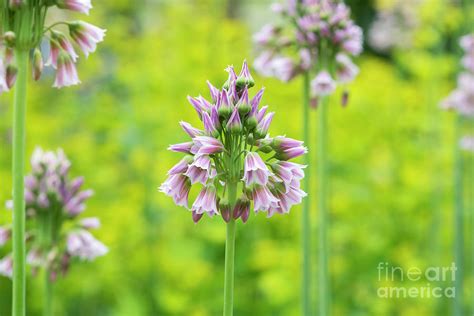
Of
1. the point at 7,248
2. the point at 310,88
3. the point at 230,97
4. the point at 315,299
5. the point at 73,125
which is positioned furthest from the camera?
the point at 73,125

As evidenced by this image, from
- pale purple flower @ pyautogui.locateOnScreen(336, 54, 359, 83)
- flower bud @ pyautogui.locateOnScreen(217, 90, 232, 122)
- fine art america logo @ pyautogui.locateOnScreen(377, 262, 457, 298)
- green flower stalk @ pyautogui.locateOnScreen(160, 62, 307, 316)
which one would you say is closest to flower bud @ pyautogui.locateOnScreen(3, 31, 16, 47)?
green flower stalk @ pyautogui.locateOnScreen(160, 62, 307, 316)

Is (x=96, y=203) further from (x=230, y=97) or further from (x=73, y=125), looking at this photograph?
(x=230, y=97)

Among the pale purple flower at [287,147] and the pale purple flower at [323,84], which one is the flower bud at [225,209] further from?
the pale purple flower at [323,84]

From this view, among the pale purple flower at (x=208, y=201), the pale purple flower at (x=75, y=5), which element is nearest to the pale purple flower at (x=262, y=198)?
the pale purple flower at (x=208, y=201)

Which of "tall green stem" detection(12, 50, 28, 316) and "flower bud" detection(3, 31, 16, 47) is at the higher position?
"flower bud" detection(3, 31, 16, 47)

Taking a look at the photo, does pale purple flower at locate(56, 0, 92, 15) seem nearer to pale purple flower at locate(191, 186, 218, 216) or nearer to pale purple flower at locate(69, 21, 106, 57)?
pale purple flower at locate(69, 21, 106, 57)

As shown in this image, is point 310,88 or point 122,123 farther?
point 122,123

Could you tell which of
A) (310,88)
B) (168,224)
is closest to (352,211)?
(168,224)
